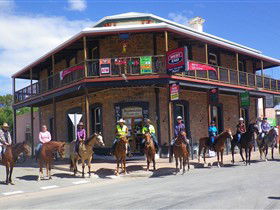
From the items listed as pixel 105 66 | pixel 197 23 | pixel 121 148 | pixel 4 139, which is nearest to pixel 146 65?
pixel 105 66

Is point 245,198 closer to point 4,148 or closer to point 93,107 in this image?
point 4,148

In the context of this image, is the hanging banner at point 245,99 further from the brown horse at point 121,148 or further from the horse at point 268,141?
the brown horse at point 121,148

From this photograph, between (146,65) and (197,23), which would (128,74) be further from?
(197,23)

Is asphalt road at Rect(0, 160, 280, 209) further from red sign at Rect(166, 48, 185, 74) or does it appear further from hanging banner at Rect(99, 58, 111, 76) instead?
hanging banner at Rect(99, 58, 111, 76)

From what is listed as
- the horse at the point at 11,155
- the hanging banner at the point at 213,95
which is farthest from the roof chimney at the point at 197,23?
the horse at the point at 11,155

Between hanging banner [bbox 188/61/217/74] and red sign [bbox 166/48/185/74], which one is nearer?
red sign [bbox 166/48/185/74]

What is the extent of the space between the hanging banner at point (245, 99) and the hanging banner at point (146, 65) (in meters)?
7.82

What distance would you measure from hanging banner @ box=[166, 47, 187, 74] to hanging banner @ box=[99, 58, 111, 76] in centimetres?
308

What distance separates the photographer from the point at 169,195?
905 cm

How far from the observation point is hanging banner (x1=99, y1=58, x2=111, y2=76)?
1820 centimetres

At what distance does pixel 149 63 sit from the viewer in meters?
18.0

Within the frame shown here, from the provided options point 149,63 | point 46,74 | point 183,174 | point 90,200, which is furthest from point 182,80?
point 46,74

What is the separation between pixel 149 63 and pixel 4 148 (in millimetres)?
8440

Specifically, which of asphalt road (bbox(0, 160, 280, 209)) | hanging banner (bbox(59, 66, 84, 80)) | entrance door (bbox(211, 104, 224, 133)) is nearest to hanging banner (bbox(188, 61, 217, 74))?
entrance door (bbox(211, 104, 224, 133))
